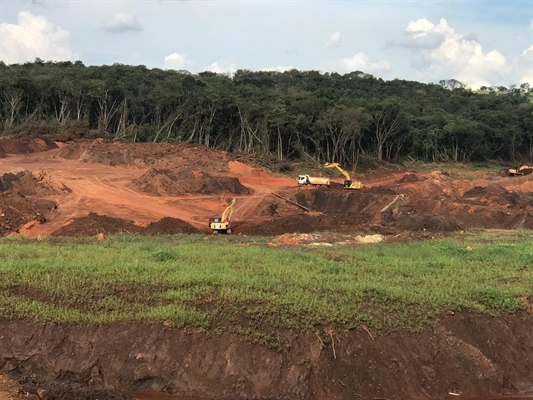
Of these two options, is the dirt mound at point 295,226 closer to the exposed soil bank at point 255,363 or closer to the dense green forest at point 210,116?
the exposed soil bank at point 255,363

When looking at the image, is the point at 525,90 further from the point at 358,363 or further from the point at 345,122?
the point at 358,363

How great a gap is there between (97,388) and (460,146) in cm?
7086

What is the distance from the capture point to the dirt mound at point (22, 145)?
4306 cm

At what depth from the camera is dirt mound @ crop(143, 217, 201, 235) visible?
71.1ft

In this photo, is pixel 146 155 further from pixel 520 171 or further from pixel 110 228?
pixel 520 171

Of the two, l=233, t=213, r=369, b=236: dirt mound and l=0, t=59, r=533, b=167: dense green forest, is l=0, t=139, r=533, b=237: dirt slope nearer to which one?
l=233, t=213, r=369, b=236: dirt mound

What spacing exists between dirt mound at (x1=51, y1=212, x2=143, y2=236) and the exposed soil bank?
36.7ft

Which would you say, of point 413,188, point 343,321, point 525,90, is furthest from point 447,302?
point 525,90

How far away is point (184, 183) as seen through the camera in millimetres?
36250

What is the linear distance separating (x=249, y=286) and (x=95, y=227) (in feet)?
39.4

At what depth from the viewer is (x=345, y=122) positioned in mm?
55469

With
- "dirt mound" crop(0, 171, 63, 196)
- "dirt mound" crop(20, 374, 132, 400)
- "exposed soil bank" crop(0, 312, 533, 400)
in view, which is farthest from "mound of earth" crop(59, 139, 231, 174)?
"dirt mound" crop(20, 374, 132, 400)

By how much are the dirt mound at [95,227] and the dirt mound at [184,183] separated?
12.9m

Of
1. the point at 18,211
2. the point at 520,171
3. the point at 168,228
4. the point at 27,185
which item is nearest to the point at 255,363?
the point at 168,228
